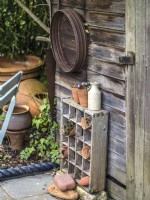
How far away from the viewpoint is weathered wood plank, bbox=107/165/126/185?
175 inches

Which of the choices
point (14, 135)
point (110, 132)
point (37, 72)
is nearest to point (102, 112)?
point (110, 132)

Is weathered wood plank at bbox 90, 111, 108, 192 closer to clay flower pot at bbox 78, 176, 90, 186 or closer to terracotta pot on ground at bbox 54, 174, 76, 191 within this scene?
clay flower pot at bbox 78, 176, 90, 186

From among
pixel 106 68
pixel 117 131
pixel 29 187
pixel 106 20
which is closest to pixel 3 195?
pixel 29 187

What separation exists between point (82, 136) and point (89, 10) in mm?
1164

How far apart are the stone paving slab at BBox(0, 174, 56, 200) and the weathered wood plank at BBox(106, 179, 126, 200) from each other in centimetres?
53

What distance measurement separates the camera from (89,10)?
4652 mm

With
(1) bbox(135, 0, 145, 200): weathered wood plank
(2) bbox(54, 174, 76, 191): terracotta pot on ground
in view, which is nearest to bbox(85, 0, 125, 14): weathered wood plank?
(1) bbox(135, 0, 145, 200): weathered wood plank

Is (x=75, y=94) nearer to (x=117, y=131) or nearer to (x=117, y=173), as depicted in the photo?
(x=117, y=131)

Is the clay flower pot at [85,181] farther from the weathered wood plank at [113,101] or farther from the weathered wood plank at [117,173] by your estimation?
the weathered wood plank at [113,101]

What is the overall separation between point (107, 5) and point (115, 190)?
1632 millimetres

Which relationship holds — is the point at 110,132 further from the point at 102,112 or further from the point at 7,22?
the point at 7,22

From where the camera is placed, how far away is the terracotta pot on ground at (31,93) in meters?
6.07

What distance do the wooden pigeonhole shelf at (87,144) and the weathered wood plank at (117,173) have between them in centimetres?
5

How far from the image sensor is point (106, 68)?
176 inches
